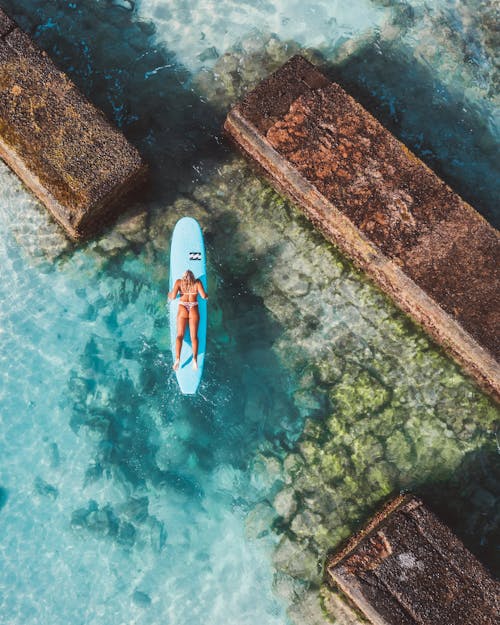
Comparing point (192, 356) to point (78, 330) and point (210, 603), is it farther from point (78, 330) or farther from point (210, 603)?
point (210, 603)

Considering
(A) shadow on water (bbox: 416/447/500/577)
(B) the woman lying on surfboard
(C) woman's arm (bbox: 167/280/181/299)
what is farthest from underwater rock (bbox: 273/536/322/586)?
(C) woman's arm (bbox: 167/280/181/299)

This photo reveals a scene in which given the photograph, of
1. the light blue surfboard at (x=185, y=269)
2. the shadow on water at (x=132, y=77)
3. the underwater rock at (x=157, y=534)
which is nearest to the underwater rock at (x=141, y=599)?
the underwater rock at (x=157, y=534)

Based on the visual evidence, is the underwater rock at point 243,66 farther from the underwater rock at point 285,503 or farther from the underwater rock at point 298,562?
the underwater rock at point 298,562

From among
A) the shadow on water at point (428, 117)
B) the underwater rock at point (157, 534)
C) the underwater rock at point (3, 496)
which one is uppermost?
the shadow on water at point (428, 117)

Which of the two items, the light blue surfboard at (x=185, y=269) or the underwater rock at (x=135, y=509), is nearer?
the underwater rock at (x=135, y=509)

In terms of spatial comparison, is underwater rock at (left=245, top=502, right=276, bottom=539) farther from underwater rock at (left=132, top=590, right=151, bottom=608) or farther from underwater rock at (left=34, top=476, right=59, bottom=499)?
underwater rock at (left=34, top=476, right=59, bottom=499)

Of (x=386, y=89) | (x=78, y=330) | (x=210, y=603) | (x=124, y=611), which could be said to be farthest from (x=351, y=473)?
(x=386, y=89)

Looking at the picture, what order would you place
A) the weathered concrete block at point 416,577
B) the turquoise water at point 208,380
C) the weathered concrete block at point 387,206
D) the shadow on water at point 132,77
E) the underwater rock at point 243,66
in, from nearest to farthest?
1. the weathered concrete block at point 416,577
2. the weathered concrete block at point 387,206
3. the turquoise water at point 208,380
4. the shadow on water at point 132,77
5. the underwater rock at point 243,66
